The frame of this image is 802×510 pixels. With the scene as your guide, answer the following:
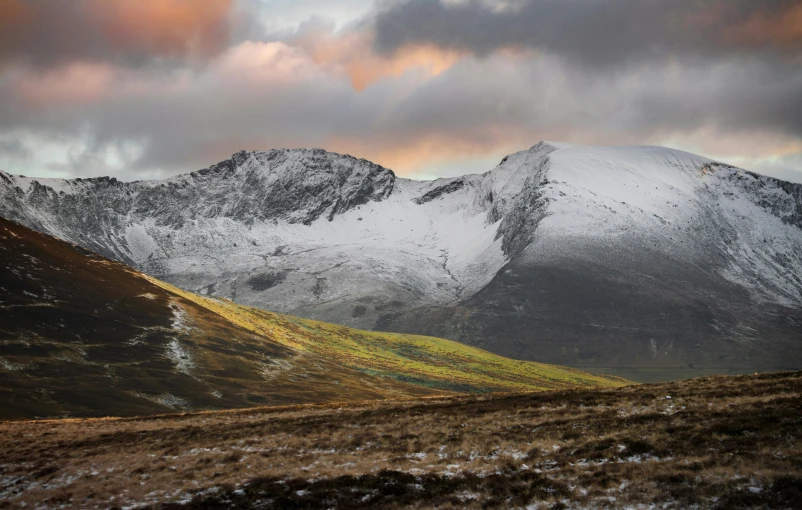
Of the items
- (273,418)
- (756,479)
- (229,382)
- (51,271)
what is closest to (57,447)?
(273,418)

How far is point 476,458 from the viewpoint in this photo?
108ft

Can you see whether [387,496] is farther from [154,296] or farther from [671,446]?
[154,296]

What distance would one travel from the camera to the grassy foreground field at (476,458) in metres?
25.2

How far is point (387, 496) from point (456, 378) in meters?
175

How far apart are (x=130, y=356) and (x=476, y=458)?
11942 cm

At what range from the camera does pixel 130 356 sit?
136 m

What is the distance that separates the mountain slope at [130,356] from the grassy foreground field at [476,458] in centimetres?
5578

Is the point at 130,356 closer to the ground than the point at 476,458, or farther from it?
closer to the ground

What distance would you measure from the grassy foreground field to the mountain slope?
55777 millimetres

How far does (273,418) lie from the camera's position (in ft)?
194

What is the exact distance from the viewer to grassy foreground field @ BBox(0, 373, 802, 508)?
82.6 ft

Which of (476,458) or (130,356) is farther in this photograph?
(130,356)

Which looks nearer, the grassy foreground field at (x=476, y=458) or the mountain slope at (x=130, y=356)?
the grassy foreground field at (x=476, y=458)

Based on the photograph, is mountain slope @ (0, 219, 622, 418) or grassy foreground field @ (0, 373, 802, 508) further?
mountain slope @ (0, 219, 622, 418)
